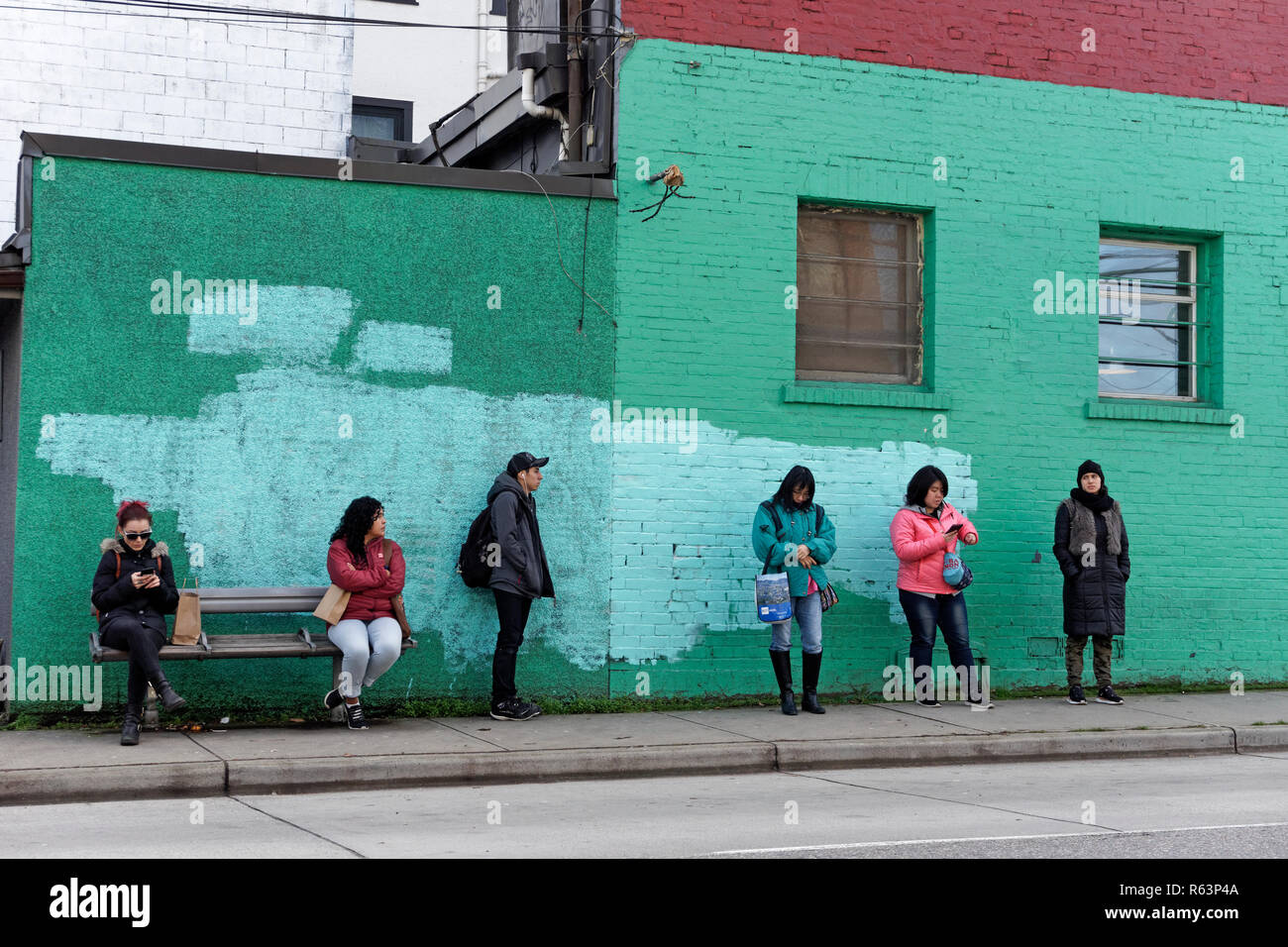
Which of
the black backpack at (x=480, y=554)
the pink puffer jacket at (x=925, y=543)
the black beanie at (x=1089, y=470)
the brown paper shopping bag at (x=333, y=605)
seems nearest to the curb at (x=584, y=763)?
the brown paper shopping bag at (x=333, y=605)

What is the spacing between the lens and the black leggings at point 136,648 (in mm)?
9445

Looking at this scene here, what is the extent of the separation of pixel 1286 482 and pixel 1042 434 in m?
2.51

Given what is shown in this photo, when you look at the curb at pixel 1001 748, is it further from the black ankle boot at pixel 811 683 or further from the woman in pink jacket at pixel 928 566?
the woman in pink jacket at pixel 928 566

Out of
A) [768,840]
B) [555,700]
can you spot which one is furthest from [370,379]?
[768,840]

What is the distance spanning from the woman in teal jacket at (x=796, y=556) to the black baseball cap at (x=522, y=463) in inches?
67.0

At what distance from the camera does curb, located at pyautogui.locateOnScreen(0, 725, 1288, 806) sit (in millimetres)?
8359

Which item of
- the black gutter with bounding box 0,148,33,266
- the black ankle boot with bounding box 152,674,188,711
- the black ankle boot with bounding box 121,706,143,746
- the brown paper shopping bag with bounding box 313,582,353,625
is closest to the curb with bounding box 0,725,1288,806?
the black ankle boot with bounding box 121,706,143,746

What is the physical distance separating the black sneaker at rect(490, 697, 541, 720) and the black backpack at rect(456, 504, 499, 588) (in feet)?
2.81

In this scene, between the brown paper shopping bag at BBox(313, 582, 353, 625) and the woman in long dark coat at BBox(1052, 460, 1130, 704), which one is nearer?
the brown paper shopping bag at BBox(313, 582, 353, 625)

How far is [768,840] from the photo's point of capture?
23.0 feet

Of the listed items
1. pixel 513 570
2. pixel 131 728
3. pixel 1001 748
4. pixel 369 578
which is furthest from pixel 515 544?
pixel 1001 748

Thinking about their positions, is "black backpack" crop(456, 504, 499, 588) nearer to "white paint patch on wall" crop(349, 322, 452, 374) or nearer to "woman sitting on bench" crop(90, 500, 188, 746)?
"white paint patch on wall" crop(349, 322, 452, 374)
